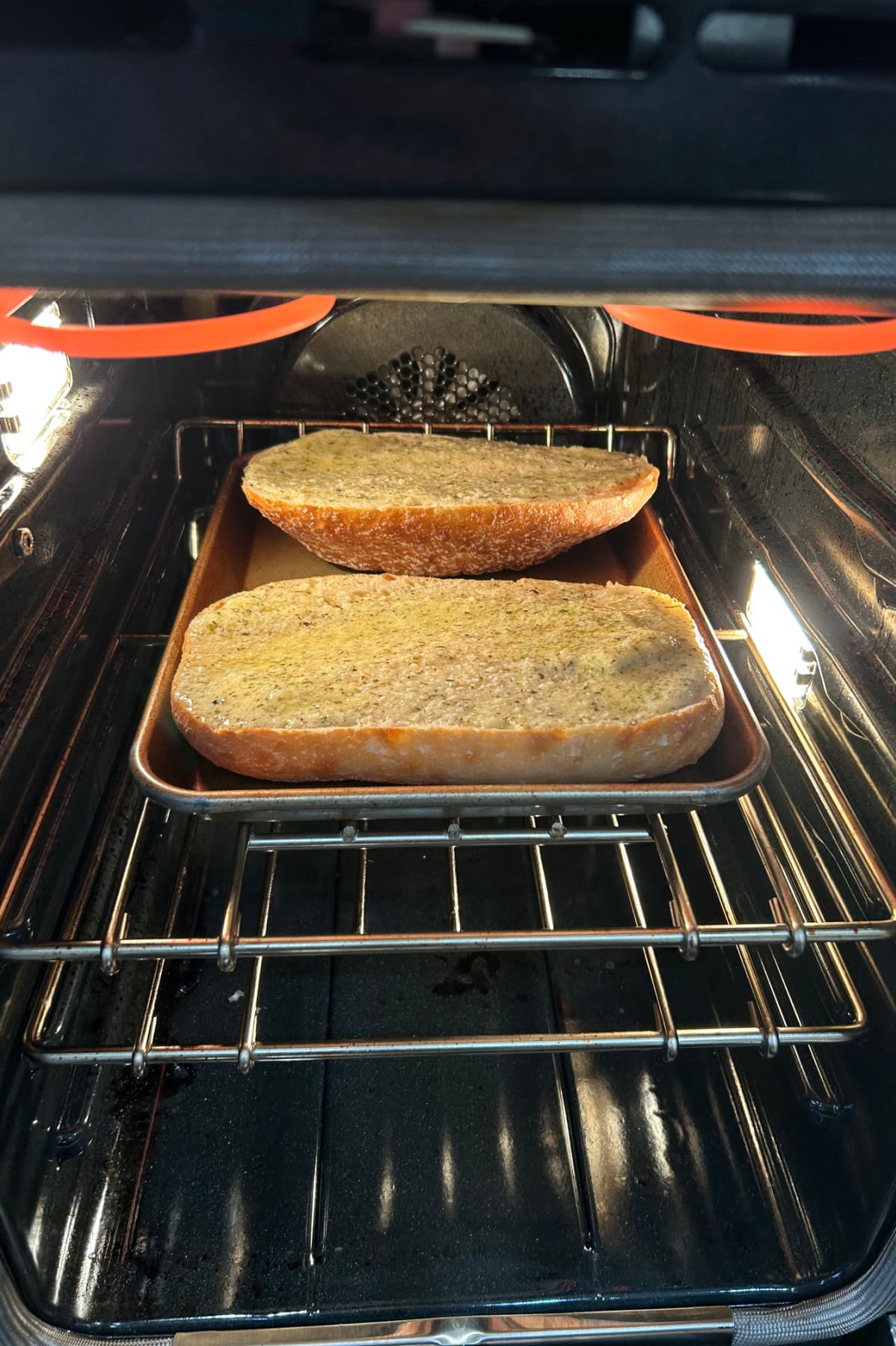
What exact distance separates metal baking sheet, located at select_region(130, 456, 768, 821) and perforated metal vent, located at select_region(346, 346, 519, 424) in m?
0.30

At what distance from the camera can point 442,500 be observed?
1405 mm

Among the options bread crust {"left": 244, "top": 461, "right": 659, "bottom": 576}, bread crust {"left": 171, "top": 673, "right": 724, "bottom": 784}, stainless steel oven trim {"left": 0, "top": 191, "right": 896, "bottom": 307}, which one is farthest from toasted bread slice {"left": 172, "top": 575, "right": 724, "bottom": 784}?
stainless steel oven trim {"left": 0, "top": 191, "right": 896, "bottom": 307}

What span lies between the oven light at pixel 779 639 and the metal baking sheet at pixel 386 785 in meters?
0.06

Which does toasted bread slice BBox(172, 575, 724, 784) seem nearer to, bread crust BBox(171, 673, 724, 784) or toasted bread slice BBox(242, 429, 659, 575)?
bread crust BBox(171, 673, 724, 784)

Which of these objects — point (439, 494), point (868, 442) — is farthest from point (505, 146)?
point (439, 494)

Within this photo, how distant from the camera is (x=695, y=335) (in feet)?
2.56

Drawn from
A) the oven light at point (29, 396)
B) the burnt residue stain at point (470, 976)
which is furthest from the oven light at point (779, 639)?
the oven light at point (29, 396)

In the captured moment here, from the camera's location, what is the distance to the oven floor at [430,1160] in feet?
3.10

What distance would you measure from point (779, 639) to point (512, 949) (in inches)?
21.5

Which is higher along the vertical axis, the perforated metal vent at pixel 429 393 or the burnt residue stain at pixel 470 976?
the perforated metal vent at pixel 429 393

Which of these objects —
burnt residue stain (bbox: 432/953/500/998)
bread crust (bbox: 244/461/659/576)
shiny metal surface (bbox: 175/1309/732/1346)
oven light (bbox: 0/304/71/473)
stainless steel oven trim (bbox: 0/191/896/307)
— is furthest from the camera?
bread crust (bbox: 244/461/659/576)

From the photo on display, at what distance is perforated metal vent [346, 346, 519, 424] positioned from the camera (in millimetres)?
1576

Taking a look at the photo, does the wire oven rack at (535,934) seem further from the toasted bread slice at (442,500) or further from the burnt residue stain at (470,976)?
the toasted bread slice at (442,500)

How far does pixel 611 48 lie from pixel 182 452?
4.43 ft
